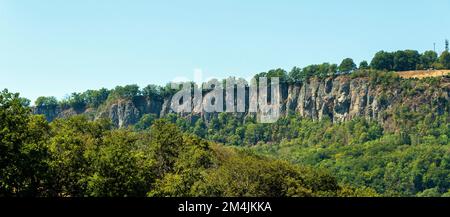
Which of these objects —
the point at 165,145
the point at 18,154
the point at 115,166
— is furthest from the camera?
the point at 165,145

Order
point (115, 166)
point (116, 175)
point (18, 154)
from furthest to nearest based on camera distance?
point (115, 166) < point (116, 175) < point (18, 154)

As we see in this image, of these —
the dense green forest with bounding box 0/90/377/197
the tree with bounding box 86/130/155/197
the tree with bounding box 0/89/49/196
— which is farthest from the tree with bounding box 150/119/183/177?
the tree with bounding box 0/89/49/196

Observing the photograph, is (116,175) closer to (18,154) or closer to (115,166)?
(115,166)

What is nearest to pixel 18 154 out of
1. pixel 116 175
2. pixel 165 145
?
pixel 116 175

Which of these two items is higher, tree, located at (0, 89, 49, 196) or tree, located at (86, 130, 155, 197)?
tree, located at (0, 89, 49, 196)

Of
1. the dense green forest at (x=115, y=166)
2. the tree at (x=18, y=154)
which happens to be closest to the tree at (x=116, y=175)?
the dense green forest at (x=115, y=166)

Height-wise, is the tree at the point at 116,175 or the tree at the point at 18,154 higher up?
the tree at the point at 18,154

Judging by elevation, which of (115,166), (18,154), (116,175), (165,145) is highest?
(18,154)

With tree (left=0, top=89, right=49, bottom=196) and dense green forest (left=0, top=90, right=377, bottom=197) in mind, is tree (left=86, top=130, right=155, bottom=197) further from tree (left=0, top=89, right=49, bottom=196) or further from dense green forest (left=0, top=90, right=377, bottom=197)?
tree (left=0, top=89, right=49, bottom=196)

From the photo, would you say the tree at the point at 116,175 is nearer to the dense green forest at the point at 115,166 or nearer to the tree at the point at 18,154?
the dense green forest at the point at 115,166
